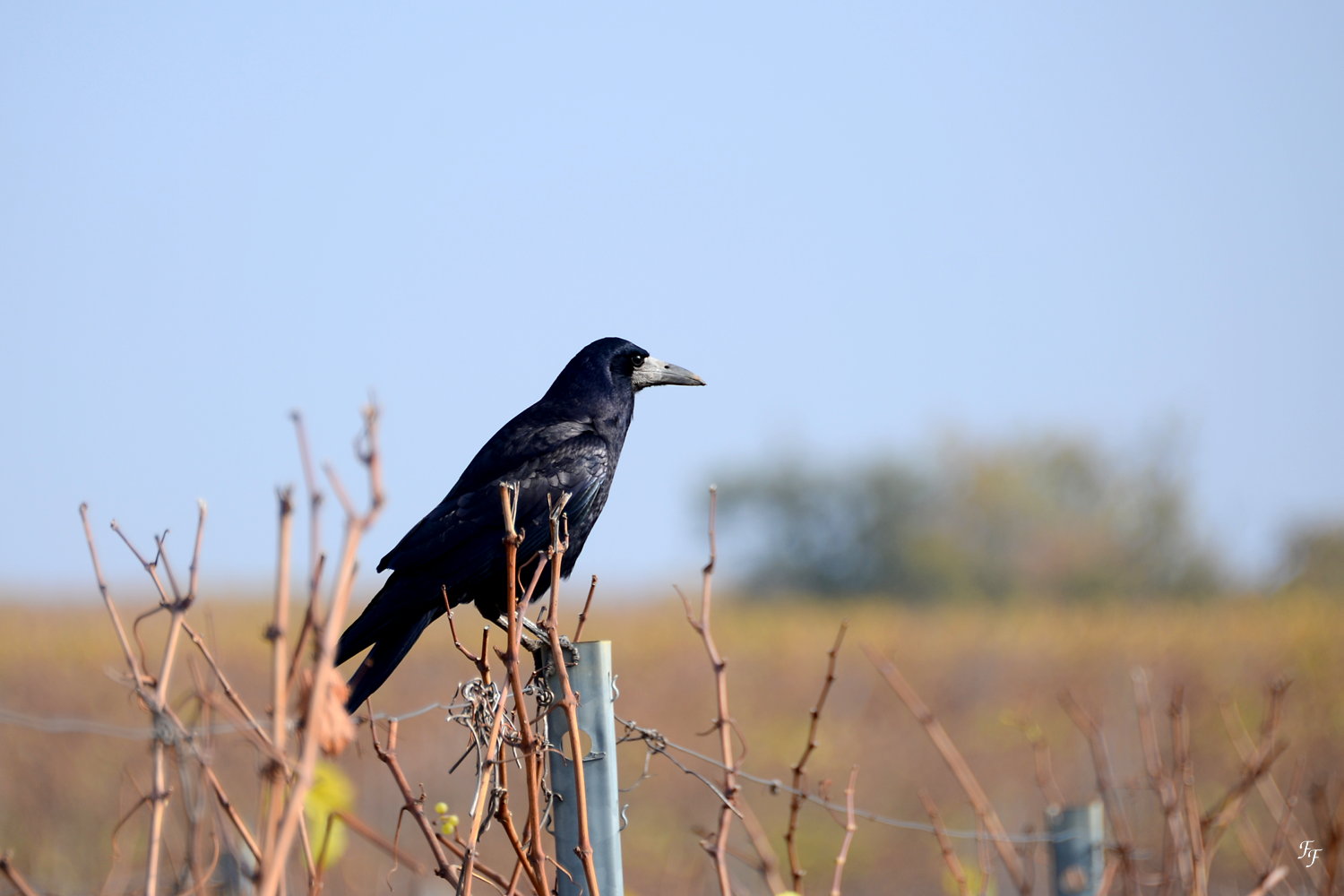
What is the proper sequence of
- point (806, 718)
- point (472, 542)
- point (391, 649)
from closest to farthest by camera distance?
point (391, 649)
point (472, 542)
point (806, 718)

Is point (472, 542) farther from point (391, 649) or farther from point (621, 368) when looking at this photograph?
point (621, 368)

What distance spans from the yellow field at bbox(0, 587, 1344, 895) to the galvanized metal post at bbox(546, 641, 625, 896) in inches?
314

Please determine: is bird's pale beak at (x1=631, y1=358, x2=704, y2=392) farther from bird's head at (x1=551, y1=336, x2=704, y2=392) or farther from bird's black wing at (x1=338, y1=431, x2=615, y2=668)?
bird's black wing at (x1=338, y1=431, x2=615, y2=668)

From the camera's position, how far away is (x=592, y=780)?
232cm

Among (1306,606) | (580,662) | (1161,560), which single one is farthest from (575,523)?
(1161,560)

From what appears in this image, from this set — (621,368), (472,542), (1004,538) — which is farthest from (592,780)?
(1004,538)

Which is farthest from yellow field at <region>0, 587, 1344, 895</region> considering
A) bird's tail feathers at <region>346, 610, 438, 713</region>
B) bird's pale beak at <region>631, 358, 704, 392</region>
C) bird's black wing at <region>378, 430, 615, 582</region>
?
bird's tail feathers at <region>346, 610, 438, 713</region>

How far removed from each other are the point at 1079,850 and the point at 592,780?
64.9 inches

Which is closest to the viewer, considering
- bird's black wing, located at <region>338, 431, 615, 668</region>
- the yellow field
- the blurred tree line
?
bird's black wing, located at <region>338, 431, 615, 668</region>

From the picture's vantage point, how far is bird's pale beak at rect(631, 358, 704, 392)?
5.16 meters

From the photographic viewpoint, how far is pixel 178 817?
5.85 meters

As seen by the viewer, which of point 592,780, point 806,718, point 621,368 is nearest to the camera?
point 592,780

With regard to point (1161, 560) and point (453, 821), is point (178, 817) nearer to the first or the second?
point (453, 821)

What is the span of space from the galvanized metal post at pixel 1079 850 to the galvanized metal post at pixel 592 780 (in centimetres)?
149
